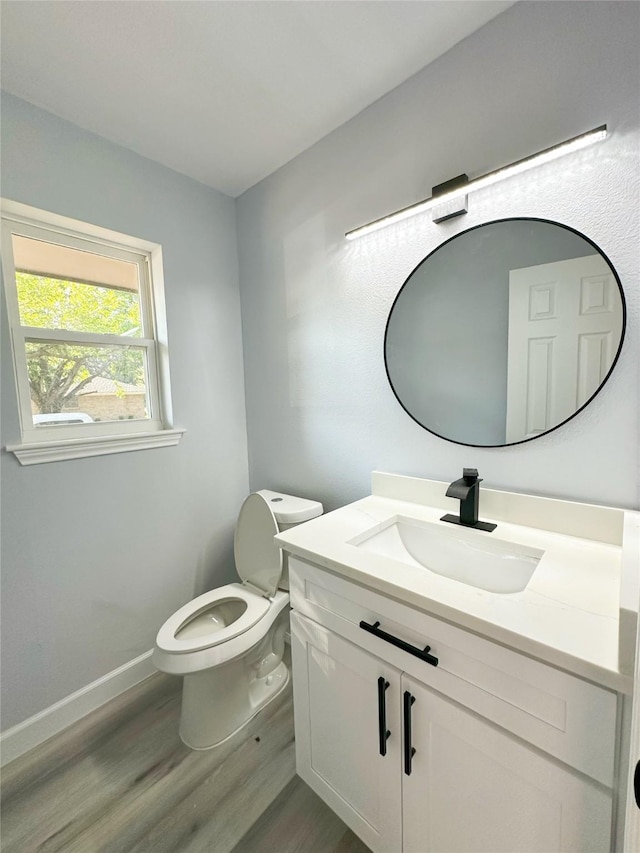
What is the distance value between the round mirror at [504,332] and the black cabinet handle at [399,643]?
690 millimetres

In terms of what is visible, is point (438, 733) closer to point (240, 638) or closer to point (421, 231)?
point (240, 638)

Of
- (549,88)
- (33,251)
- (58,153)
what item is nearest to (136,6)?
(58,153)

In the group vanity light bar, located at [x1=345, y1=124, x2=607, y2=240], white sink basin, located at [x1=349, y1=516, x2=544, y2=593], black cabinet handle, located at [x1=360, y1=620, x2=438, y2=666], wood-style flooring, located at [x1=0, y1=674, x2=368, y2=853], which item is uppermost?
vanity light bar, located at [x1=345, y1=124, x2=607, y2=240]

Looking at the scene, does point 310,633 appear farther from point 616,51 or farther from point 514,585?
point 616,51

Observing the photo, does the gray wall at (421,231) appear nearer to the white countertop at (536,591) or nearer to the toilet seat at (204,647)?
the white countertop at (536,591)

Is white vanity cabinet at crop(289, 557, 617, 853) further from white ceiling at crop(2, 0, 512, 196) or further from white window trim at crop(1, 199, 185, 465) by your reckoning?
white ceiling at crop(2, 0, 512, 196)

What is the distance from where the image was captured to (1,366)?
4.25 feet

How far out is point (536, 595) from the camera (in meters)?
0.73

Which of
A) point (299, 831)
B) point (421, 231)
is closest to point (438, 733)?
point (299, 831)

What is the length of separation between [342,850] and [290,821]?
18 centimetres

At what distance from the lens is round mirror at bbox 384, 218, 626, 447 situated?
0.99m

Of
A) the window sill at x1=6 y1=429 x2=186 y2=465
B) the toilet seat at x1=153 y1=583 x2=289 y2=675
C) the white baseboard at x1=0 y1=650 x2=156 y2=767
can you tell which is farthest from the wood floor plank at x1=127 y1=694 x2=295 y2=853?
the window sill at x1=6 y1=429 x2=186 y2=465

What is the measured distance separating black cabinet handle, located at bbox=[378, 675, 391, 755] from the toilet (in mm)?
662

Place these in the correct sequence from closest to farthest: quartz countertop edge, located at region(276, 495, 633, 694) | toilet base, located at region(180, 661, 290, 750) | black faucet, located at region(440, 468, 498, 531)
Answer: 1. quartz countertop edge, located at region(276, 495, 633, 694)
2. black faucet, located at region(440, 468, 498, 531)
3. toilet base, located at region(180, 661, 290, 750)
